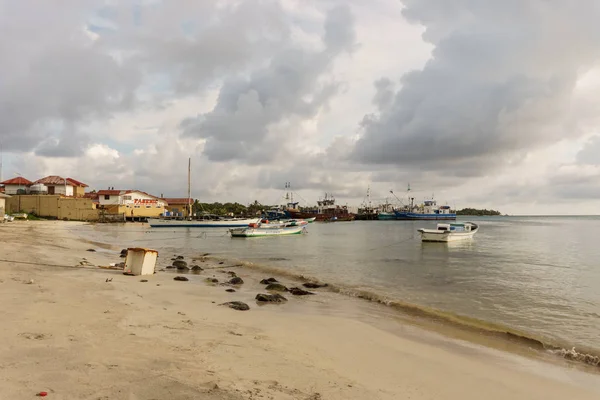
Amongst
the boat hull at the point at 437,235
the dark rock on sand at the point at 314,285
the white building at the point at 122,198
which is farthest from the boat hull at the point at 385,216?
the dark rock on sand at the point at 314,285

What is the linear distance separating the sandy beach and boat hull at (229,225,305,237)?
1631 inches

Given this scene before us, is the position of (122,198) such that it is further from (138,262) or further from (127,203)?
(138,262)

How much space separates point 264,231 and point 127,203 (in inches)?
1893

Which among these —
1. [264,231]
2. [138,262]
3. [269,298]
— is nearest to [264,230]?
[264,231]

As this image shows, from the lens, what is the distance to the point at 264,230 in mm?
57094

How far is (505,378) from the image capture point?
292 inches

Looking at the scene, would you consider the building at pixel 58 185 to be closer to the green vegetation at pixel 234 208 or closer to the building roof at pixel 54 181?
the building roof at pixel 54 181

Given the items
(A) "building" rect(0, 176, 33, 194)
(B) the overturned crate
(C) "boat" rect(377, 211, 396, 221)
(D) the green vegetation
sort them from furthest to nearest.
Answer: (C) "boat" rect(377, 211, 396, 221) → (D) the green vegetation → (A) "building" rect(0, 176, 33, 194) → (B) the overturned crate

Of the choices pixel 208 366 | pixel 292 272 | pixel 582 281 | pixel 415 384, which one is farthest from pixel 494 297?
pixel 208 366

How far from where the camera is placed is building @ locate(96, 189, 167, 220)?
86188 mm

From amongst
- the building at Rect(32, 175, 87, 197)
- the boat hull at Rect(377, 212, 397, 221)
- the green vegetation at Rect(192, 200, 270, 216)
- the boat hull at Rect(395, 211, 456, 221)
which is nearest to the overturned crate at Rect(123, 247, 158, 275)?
the building at Rect(32, 175, 87, 197)

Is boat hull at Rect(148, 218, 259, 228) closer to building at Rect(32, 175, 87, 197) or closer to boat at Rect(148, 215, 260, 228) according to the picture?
boat at Rect(148, 215, 260, 228)

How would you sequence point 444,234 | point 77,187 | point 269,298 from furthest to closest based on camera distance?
point 77,187 < point 444,234 < point 269,298

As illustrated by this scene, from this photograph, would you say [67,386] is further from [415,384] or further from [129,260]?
[129,260]
